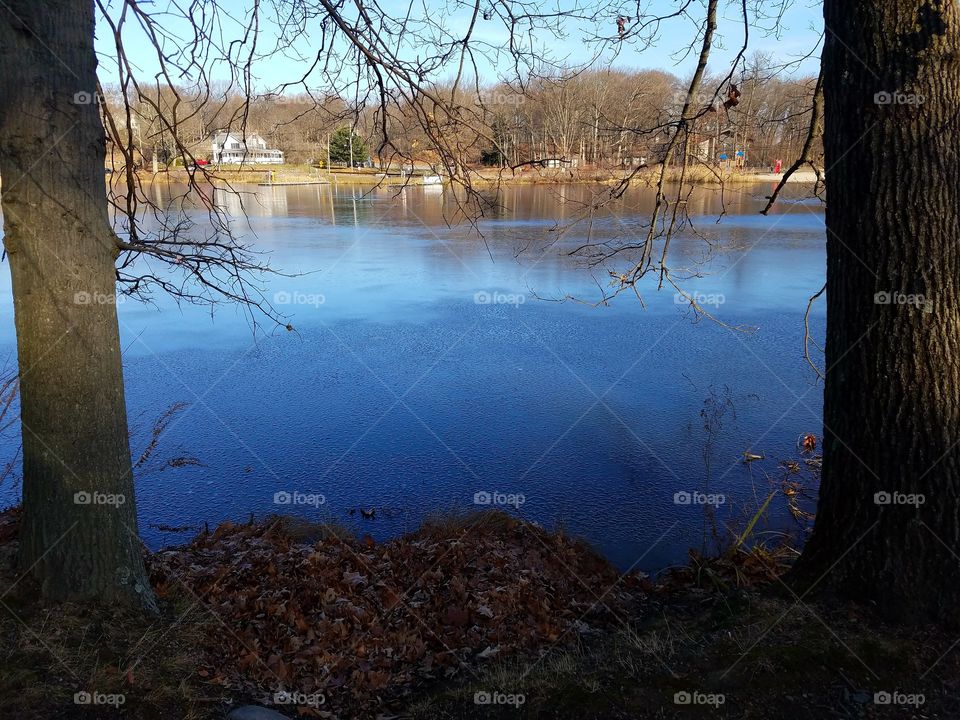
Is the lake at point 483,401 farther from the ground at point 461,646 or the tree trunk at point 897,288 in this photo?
the tree trunk at point 897,288

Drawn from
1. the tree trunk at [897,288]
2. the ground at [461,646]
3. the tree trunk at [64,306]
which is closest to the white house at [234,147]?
the tree trunk at [64,306]

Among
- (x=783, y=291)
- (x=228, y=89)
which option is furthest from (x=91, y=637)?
(x=783, y=291)

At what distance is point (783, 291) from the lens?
13.4 m

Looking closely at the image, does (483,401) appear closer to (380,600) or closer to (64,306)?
(380,600)

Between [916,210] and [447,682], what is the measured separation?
10.3ft

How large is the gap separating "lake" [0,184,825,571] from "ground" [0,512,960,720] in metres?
1.13

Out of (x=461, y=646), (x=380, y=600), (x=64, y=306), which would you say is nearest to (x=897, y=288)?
(x=461, y=646)

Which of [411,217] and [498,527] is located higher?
[411,217]

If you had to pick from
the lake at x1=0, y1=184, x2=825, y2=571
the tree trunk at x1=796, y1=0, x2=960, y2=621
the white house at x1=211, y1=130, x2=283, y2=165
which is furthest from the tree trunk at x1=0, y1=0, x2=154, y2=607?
the tree trunk at x1=796, y1=0, x2=960, y2=621

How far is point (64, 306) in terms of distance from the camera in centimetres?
338

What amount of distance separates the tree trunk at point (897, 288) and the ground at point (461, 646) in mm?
375

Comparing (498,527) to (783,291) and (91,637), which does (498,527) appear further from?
(783,291)

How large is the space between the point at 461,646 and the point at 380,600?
71 centimetres

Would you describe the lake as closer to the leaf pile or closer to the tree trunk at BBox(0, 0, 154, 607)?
the leaf pile
